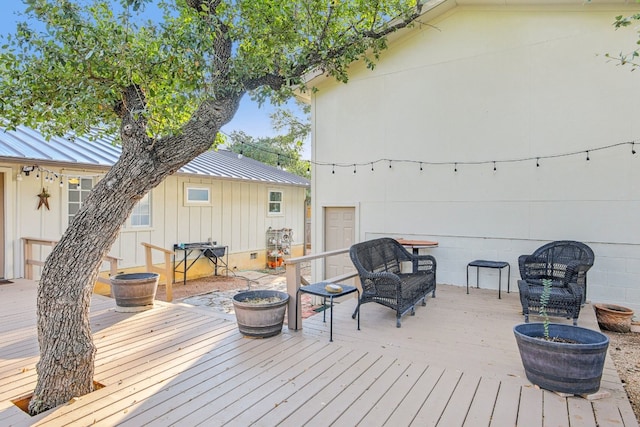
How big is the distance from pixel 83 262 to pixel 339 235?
5.75 meters

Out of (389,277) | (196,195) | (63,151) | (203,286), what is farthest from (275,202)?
(389,277)

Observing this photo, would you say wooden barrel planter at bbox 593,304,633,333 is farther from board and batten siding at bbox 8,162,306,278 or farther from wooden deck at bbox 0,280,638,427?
board and batten siding at bbox 8,162,306,278

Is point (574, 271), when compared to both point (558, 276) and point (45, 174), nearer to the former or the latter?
point (558, 276)

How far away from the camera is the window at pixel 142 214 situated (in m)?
9.05

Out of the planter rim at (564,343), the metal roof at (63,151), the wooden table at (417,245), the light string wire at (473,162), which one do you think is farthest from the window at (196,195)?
the planter rim at (564,343)

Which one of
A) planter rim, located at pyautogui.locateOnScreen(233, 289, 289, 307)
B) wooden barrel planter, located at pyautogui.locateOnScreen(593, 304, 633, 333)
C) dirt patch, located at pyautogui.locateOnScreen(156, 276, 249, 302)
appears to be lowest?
dirt patch, located at pyautogui.locateOnScreen(156, 276, 249, 302)

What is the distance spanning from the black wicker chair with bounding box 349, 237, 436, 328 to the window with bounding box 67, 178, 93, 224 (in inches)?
255

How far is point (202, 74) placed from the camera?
367 cm

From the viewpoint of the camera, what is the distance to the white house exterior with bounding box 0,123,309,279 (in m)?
6.95

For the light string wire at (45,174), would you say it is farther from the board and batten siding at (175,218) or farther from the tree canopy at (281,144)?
the tree canopy at (281,144)

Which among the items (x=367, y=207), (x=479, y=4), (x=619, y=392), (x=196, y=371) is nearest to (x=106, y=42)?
(x=196, y=371)

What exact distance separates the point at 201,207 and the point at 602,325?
916 centimetres

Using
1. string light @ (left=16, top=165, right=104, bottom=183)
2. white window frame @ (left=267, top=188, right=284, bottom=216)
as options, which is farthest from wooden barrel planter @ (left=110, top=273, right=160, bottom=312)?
white window frame @ (left=267, top=188, right=284, bottom=216)

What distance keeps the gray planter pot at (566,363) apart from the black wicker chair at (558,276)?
4.63ft
